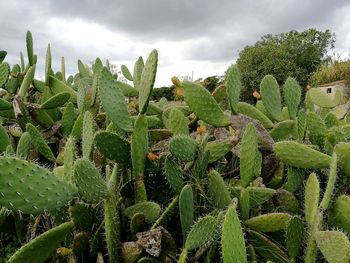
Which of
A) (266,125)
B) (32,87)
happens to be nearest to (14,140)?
(32,87)

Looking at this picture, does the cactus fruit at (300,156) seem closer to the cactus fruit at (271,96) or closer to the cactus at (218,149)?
the cactus at (218,149)

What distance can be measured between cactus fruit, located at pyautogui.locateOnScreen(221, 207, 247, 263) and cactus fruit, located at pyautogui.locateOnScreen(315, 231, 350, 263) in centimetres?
25

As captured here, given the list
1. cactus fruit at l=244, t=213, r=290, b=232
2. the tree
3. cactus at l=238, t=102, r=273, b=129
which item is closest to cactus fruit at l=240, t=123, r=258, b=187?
cactus fruit at l=244, t=213, r=290, b=232

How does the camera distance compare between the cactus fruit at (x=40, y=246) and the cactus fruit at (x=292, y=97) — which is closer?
the cactus fruit at (x=40, y=246)

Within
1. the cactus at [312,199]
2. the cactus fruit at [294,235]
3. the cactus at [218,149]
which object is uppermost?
the cactus at [218,149]

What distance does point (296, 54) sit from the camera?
1288 inches

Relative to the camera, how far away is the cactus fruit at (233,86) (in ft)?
5.31

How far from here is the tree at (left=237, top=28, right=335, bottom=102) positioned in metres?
29.0

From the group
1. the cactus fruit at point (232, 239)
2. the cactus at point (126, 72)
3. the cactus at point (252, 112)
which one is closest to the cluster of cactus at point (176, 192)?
the cactus fruit at point (232, 239)

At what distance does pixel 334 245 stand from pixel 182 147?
472mm

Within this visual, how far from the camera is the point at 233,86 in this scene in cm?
164

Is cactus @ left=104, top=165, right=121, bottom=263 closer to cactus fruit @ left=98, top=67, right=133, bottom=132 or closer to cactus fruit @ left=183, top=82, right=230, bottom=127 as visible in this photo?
cactus fruit @ left=98, top=67, right=133, bottom=132

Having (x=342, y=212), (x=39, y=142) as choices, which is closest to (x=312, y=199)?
(x=342, y=212)

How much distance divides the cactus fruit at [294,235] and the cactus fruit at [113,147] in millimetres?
494
